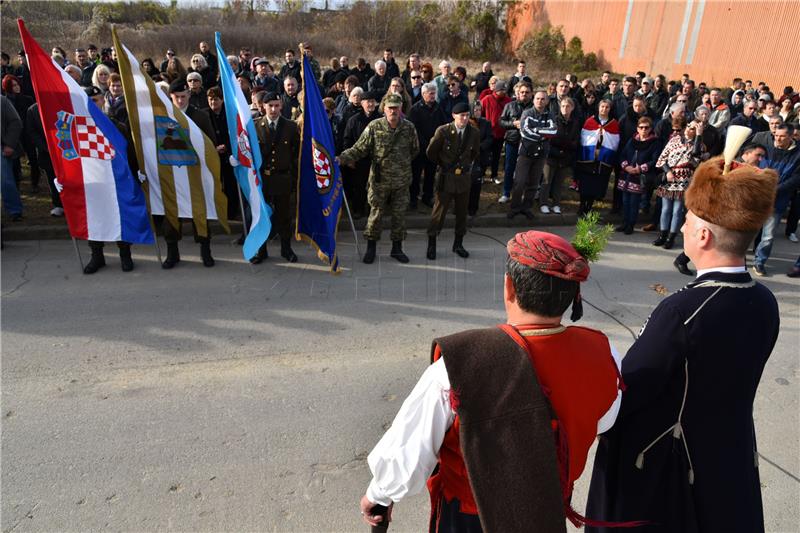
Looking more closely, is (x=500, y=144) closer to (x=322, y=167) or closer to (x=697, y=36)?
(x=322, y=167)

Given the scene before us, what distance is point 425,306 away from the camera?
6.23 m

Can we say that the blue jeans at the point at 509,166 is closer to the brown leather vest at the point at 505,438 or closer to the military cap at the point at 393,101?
the military cap at the point at 393,101

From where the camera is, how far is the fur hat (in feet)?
7.13

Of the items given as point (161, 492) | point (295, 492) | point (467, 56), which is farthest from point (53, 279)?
point (467, 56)

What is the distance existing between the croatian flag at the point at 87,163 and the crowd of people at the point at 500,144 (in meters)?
0.98

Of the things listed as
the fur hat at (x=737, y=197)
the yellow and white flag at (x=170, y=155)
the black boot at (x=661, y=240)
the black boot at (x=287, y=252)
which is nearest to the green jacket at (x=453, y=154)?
the black boot at (x=287, y=252)

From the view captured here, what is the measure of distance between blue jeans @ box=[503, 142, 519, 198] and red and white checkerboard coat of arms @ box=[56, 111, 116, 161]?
5897mm

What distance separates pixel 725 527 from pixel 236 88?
5.95 metres

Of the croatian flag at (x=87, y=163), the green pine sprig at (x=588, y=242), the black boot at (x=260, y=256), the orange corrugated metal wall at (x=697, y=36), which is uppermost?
the orange corrugated metal wall at (x=697, y=36)

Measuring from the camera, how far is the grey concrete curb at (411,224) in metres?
7.62

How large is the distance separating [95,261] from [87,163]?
44.1 inches

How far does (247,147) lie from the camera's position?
655cm

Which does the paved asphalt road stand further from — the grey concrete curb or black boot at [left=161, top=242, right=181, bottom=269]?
the grey concrete curb

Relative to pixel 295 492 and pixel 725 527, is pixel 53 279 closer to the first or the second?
pixel 295 492
